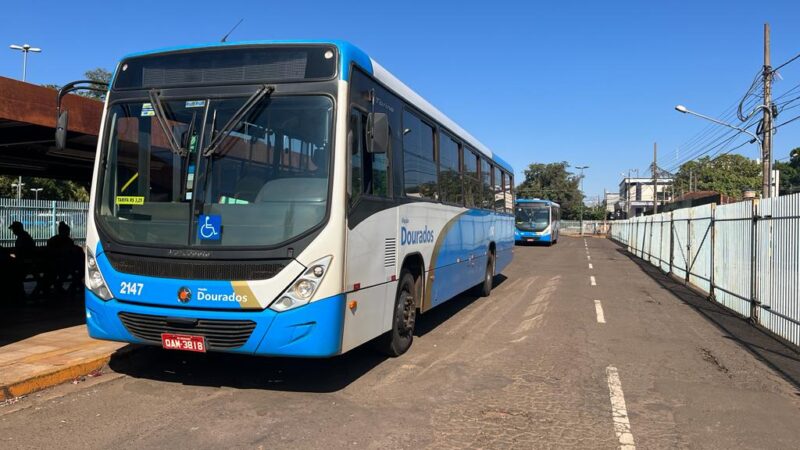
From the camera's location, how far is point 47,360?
607 cm

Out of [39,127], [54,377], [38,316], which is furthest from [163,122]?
[38,316]

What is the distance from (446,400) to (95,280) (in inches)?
139

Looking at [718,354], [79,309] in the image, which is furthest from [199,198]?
[718,354]

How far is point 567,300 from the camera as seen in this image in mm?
12680

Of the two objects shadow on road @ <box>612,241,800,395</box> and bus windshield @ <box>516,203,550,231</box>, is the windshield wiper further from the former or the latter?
bus windshield @ <box>516,203,550,231</box>

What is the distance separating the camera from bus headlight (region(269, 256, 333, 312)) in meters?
4.95

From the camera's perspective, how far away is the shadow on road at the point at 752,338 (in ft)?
23.0

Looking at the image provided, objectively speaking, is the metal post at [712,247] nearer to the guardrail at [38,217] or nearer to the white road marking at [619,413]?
the white road marking at [619,413]

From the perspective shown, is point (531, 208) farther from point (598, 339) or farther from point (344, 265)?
point (344, 265)

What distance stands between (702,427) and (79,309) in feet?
30.7

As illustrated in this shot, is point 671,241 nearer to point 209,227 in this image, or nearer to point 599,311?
point 599,311

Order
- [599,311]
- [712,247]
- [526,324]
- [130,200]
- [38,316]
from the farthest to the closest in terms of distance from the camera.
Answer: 1. [712,247]
2. [599,311]
3. [526,324]
4. [38,316]
5. [130,200]

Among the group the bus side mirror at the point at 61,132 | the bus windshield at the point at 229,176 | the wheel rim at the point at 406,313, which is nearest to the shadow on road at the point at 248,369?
the wheel rim at the point at 406,313

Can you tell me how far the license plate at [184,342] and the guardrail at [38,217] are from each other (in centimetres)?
1648
